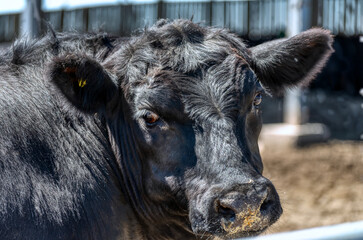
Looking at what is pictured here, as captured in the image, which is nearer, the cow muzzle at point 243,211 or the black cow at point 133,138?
the cow muzzle at point 243,211

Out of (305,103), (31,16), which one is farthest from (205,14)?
(31,16)

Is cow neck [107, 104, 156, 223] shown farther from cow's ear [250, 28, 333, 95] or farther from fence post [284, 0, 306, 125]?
fence post [284, 0, 306, 125]

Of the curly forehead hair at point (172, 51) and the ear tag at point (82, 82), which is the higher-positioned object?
the curly forehead hair at point (172, 51)

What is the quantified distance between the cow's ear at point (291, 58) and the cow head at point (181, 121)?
316 mm

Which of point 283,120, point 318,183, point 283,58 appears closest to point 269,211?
point 283,58

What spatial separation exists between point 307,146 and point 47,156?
7689 millimetres

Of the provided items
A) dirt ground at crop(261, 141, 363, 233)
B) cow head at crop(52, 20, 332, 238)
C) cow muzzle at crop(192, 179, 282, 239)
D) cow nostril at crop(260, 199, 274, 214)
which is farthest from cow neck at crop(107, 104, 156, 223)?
dirt ground at crop(261, 141, 363, 233)

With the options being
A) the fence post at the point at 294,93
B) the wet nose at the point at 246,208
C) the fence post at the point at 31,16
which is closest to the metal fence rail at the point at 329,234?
the wet nose at the point at 246,208

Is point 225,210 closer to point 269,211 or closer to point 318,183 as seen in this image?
point 269,211

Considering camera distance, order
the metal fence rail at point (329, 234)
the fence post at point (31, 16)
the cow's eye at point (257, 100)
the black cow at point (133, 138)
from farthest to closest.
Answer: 1. the fence post at point (31, 16)
2. the cow's eye at point (257, 100)
3. the black cow at point (133, 138)
4. the metal fence rail at point (329, 234)

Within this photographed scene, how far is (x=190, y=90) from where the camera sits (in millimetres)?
3260

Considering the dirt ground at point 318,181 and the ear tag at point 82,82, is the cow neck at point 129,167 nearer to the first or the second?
the ear tag at point 82,82

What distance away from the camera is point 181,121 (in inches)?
128

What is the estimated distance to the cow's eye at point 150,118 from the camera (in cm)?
328
